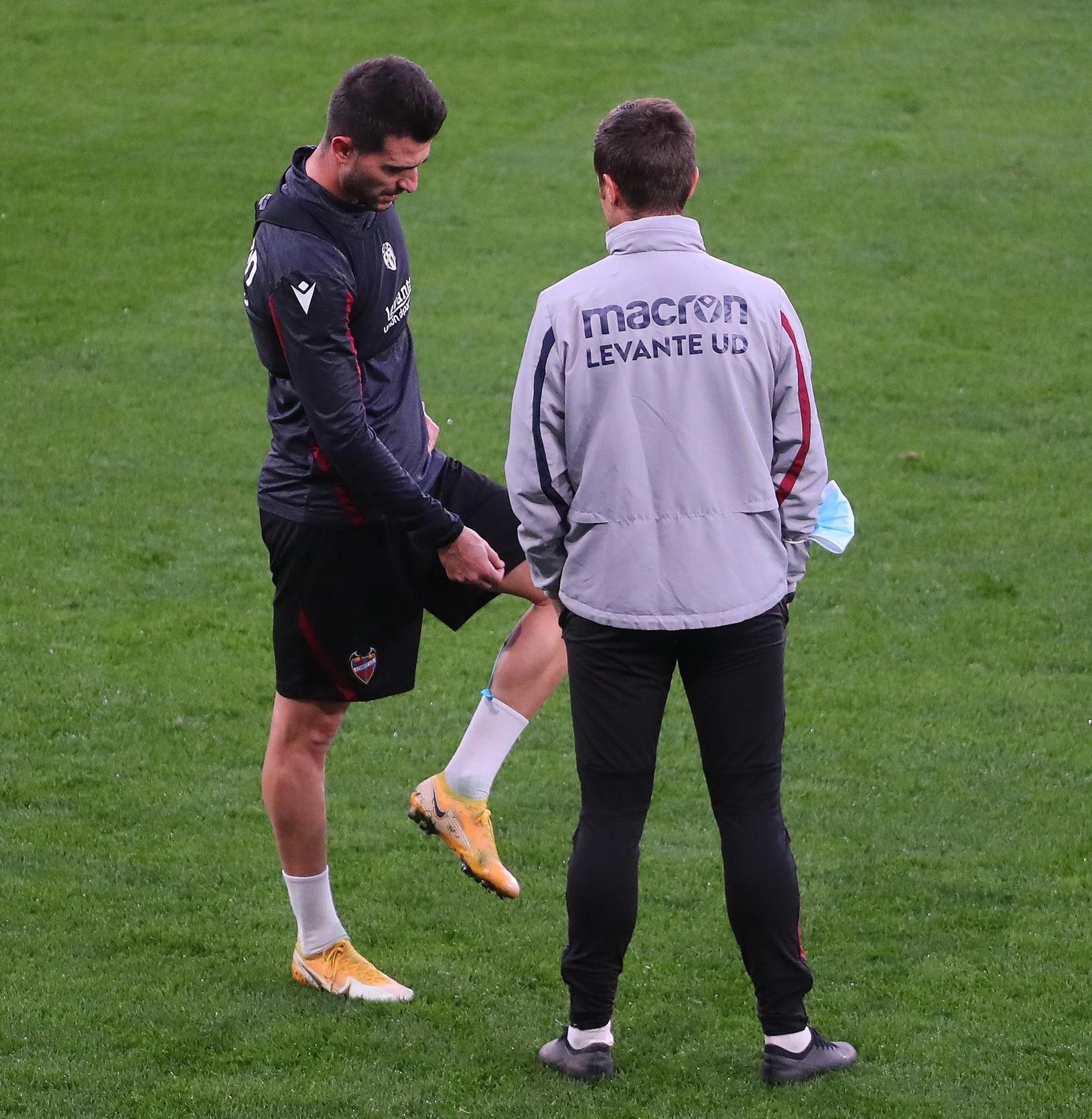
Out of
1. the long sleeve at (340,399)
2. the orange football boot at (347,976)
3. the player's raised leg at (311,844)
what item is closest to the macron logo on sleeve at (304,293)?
the long sleeve at (340,399)

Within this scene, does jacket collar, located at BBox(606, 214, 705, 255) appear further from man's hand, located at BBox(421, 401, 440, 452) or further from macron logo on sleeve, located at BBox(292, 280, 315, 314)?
man's hand, located at BBox(421, 401, 440, 452)

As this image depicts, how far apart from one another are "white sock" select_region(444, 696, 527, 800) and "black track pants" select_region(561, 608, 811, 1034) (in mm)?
714

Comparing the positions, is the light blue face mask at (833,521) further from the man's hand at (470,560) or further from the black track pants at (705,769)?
the man's hand at (470,560)

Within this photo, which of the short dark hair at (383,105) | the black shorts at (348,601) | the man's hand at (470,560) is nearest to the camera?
the short dark hair at (383,105)

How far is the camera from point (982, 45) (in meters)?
17.9

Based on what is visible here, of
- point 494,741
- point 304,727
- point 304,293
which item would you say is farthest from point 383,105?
point 494,741

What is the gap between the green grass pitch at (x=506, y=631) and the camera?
13.0ft

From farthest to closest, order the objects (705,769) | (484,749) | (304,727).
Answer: (484,749)
(304,727)
(705,769)

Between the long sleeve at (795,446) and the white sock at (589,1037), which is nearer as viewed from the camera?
the long sleeve at (795,446)

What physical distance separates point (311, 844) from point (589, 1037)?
3.07 ft

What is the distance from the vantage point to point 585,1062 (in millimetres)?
3730

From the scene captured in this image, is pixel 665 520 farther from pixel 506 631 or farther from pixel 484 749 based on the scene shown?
pixel 506 631

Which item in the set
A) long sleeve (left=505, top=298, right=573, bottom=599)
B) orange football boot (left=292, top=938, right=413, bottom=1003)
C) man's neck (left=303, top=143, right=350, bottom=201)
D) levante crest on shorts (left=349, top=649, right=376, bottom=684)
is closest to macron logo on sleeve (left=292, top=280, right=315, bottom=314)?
man's neck (left=303, top=143, right=350, bottom=201)

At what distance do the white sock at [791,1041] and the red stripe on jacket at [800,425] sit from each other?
119 centimetres
